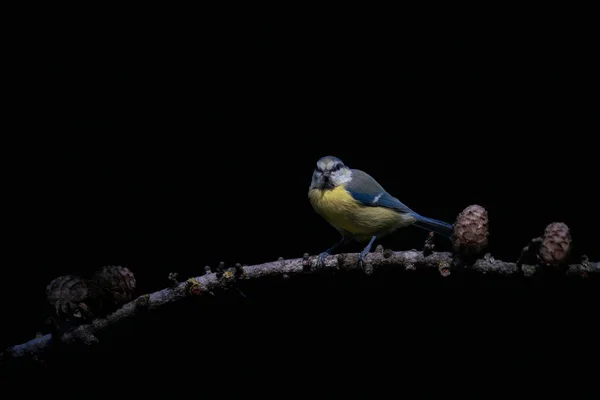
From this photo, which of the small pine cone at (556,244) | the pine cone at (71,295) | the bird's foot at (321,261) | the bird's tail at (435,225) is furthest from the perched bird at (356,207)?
the pine cone at (71,295)

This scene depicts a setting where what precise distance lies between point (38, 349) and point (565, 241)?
1.90 meters

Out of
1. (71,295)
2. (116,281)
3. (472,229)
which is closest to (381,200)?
(472,229)

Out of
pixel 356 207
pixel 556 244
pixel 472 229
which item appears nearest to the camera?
pixel 556 244

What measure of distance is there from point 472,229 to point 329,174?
0.74 meters

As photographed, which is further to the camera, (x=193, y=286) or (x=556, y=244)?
(x=193, y=286)

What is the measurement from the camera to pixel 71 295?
2174 millimetres

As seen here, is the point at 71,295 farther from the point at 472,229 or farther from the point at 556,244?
the point at 556,244

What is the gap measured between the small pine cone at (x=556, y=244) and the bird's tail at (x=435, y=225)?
23.2 inches

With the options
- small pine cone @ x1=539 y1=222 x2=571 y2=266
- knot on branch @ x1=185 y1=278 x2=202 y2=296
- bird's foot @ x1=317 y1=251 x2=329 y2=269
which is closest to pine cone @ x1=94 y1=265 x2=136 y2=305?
knot on branch @ x1=185 y1=278 x2=202 y2=296

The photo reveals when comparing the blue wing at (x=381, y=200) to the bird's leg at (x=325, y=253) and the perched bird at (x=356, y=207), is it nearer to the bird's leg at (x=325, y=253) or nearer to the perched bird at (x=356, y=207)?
the perched bird at (x=356, y=207)

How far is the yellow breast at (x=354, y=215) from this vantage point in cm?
237

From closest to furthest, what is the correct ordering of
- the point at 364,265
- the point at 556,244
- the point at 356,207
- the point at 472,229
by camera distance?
the point at 556,244, the point at 472,229, the point at 364,265, the point at 356,207

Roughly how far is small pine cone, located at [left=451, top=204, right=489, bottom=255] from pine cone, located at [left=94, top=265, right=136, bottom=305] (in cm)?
120

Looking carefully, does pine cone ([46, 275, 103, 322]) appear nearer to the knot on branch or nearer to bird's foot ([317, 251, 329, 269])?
the knot on branch
